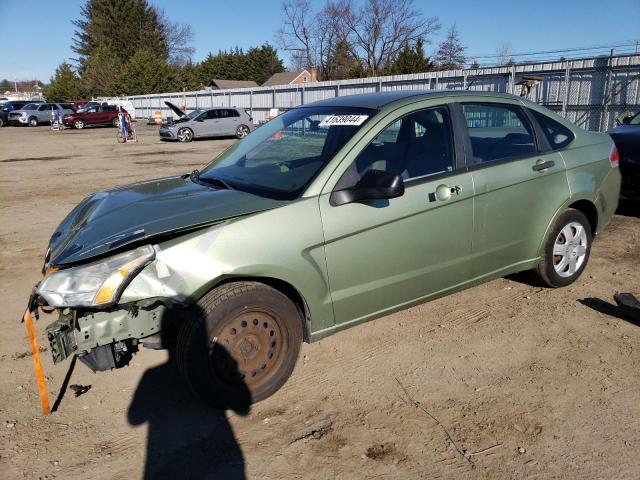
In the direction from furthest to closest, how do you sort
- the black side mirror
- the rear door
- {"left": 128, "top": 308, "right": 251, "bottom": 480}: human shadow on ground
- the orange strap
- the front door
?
the rear door
the front door
the black side mirror
the orange strap
{"left": 128, "top": 308, "right": 251, "bottom": 480}: human shadow on ground

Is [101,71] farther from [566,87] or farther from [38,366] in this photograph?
[38,366]

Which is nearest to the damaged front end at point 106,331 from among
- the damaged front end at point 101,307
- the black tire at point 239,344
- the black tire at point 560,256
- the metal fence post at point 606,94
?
the damaged front end at point 101,307

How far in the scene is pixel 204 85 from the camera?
80.3m

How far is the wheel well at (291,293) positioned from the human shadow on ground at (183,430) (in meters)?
0.43

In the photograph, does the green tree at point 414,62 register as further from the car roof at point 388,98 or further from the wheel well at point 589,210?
the car roof at point 388,98

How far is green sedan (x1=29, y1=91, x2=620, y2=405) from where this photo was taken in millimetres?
2758

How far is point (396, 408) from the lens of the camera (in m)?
3.06

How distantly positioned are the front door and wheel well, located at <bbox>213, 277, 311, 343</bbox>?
0.20 m

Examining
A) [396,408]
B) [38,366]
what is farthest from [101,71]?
[396,408]

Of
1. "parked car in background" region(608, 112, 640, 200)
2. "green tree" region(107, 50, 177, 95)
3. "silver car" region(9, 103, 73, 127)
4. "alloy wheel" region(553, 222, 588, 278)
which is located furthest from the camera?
"green tree" region(107, 50, 177, 95)

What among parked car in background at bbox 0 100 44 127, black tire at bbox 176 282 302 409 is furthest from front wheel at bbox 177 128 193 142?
parked car in background at bbox 0 100 44 127

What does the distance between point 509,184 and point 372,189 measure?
54.6 inches

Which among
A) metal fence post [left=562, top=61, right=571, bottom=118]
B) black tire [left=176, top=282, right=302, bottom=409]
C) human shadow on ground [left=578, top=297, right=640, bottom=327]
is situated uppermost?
metal fence post [left=562, top=61, right=571, bottom=118]

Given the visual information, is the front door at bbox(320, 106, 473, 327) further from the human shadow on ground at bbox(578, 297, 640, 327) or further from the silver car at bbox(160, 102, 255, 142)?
the silver car at bbox(160, 102, 255, 142)
